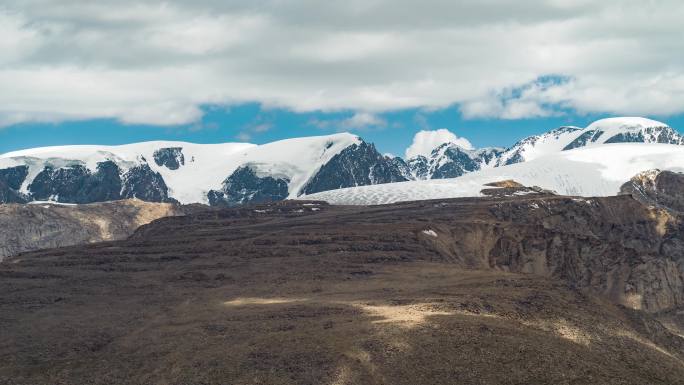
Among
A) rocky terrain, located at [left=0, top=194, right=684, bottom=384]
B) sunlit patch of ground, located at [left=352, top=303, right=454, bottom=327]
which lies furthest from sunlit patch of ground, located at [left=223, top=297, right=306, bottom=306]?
sunlit patch of ground, located at [left=352, top=303, right=454, bottom=327]

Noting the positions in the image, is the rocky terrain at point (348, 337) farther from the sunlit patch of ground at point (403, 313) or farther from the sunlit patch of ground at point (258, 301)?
the sunlit patch of ground at point (258, 301)

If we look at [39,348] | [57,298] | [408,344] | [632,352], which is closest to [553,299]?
[632,352]

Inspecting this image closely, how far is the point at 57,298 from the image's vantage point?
618 ft

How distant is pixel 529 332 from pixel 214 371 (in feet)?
156

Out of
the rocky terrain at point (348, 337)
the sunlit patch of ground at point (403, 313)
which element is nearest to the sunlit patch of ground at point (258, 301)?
the rocky terrain at point (348, 337)

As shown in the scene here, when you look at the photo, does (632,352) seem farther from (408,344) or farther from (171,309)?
(171,309)

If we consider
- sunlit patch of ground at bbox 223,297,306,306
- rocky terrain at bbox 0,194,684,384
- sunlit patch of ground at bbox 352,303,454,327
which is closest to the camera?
rocky terrain at bbox 0,194,684,384

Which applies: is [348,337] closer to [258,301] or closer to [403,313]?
[403,313]

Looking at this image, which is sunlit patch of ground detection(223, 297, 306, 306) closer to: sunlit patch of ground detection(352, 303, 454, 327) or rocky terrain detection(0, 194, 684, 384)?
rocky terrain detection(0, 194, 684, 384)

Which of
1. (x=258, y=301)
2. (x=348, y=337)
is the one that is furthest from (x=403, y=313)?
(x=258, y=301)

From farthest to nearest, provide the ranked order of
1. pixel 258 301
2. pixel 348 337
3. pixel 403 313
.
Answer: pixel 258 301 < pixel 403 313 < pixel 348 337

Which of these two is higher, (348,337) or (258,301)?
(258,301)

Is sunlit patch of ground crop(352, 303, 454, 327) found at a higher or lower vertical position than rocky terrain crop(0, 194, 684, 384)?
higher

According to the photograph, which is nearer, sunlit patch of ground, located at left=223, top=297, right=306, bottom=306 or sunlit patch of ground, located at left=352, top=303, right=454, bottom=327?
sunlit patch of ground, located at left=352, top=303, right=454, bottom=327
